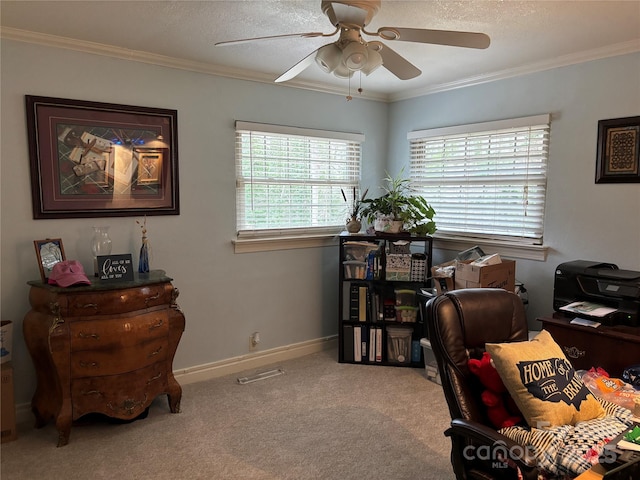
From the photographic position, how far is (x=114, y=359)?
8.87 ft

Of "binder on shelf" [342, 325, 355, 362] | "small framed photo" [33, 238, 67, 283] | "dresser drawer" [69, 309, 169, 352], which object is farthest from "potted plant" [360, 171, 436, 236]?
"small framed photo" [33, 238, 67, 283]

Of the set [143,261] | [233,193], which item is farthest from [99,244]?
[233,193]

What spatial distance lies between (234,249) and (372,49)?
6.99ft

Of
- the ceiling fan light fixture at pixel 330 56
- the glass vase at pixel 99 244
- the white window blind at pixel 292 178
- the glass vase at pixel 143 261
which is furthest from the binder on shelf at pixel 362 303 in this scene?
the ceiling fan light fixture at pixel 330 56

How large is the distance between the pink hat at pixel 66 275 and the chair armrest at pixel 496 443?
2.19 meters

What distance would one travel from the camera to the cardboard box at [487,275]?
10.6 feet

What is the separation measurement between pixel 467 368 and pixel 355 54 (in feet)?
4.72

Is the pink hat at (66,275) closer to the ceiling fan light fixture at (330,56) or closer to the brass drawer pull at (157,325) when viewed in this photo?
the brass drawer pull at (157,325)

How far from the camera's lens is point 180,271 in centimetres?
342

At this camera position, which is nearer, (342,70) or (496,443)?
(496,443)

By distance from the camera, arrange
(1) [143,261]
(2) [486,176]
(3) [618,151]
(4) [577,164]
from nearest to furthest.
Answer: (3) [618,151] → (1) [143,261] → (4) [577,164] → (2) [486,176]

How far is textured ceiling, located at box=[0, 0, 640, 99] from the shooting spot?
2318 millimetres

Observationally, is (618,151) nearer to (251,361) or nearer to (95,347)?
(251,361)

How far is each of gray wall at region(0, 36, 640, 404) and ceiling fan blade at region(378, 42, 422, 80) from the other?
5.35 ft
